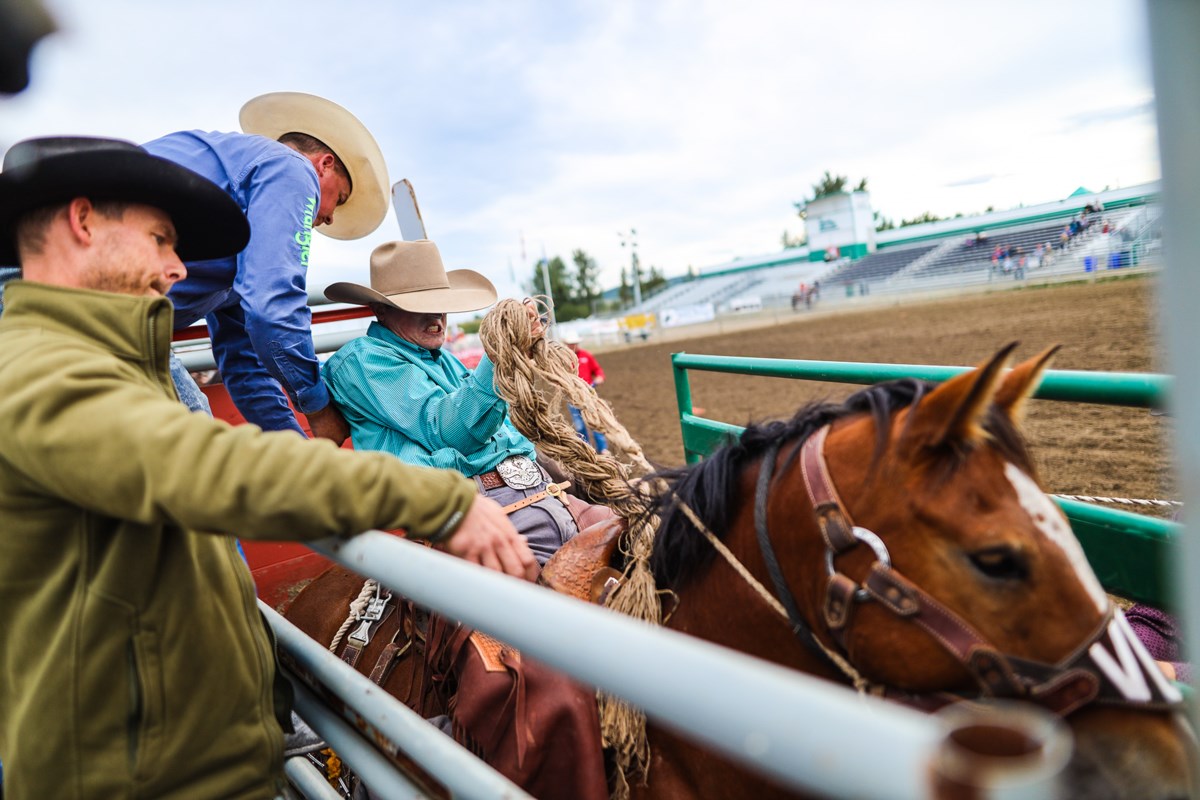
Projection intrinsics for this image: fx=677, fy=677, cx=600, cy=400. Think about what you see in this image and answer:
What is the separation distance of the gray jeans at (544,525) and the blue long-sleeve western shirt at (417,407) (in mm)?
223

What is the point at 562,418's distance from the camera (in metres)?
1.89

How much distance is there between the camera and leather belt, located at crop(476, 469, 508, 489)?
2260 millimetres

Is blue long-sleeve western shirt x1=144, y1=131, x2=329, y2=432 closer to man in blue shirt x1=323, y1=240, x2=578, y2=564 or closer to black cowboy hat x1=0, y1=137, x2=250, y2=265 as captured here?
man in blue shirt x1=323, y1=240, x2=578, y2=564

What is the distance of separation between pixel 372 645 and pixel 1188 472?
75.9 inches

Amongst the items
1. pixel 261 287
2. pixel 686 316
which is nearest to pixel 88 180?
pixel 261 287

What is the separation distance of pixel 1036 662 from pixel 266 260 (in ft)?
7.20

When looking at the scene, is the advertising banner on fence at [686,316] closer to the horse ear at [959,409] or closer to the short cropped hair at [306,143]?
the short cropped hair at [306,143]

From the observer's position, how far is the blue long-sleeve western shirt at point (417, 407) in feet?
7.08

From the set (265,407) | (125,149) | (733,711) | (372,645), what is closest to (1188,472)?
(733,711)

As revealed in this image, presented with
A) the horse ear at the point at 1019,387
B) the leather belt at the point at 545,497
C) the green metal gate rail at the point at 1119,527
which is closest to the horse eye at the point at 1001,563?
the horse ear at the point at 1019,387

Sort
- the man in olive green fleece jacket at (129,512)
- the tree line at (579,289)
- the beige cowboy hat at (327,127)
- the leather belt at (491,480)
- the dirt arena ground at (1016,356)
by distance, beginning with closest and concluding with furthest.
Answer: the man in olive green fleece jacket at (129,512) → the leather belt at (491,480) → the beige cowboy hat at (327,127) → the dirt arena ground at (1016,356) → the tree line at (579,289)

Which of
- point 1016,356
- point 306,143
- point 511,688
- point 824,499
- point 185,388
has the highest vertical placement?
point 306,143

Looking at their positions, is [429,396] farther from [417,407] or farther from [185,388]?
[185,388]

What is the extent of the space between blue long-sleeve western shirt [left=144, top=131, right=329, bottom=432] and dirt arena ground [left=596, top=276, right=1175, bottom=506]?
4.74ft
